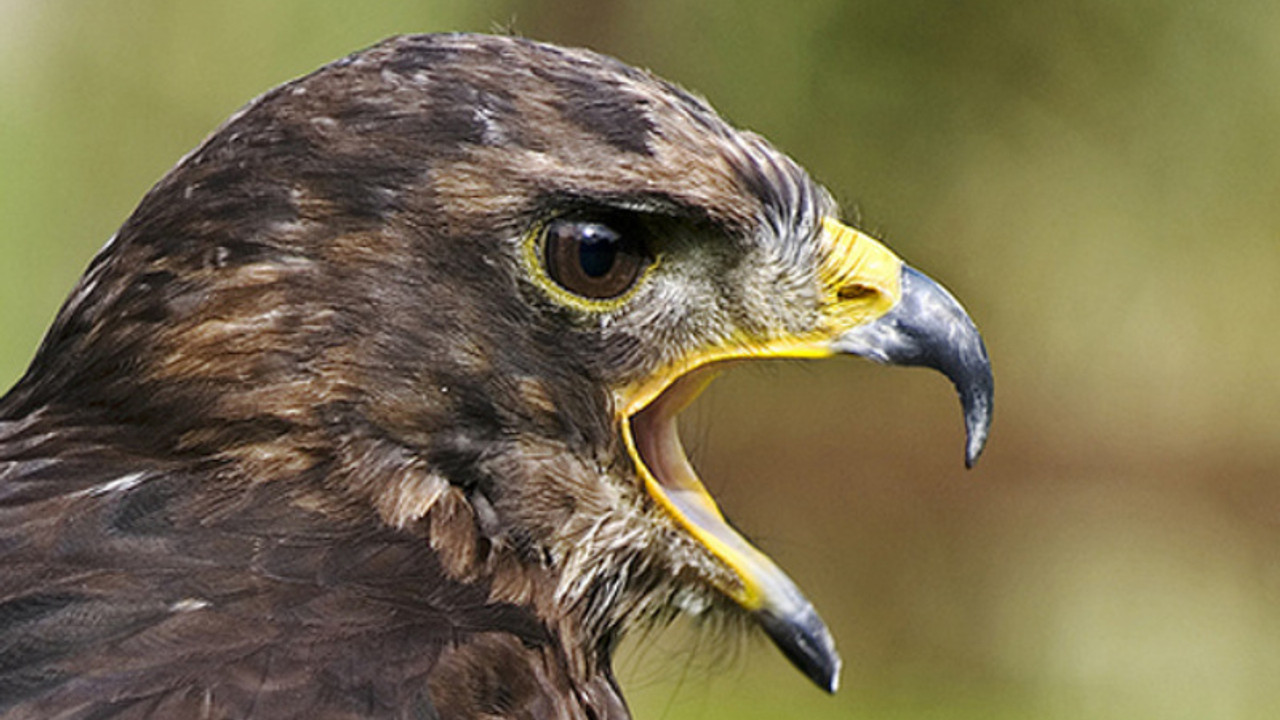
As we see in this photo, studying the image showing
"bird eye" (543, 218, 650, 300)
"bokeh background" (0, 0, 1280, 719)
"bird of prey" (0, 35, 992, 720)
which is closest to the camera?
"bird of prey" (0, 35, 992, 720)

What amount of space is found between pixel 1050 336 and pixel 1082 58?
1101mm

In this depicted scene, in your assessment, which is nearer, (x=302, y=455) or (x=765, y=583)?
(x=302, y=455)

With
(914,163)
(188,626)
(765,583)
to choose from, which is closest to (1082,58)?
(914,163)

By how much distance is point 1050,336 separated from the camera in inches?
341

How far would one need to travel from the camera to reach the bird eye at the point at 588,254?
2547mm

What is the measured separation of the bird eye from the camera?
2.55 m

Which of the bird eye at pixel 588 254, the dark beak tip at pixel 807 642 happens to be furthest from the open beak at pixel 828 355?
the bird eye at pixel 588 254

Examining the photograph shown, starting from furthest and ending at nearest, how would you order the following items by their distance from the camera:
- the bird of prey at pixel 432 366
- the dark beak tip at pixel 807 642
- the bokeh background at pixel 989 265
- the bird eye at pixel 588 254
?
1. the bokeh background at pixel 989 265
2. the dark beak tip at pixel 807 642
3. the bird eye at pixel 588 254
4. the bird of prey at pixel 432 366

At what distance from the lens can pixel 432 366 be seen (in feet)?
8.23

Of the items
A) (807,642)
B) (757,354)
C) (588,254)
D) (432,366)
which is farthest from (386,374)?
(807,642)

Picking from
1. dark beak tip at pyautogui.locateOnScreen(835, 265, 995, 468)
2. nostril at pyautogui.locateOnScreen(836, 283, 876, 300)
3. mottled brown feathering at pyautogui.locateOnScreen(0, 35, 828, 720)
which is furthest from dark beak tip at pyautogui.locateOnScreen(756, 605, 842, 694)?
nostril at pyautogui.locateOnScreen(836, 283, 876, 300)

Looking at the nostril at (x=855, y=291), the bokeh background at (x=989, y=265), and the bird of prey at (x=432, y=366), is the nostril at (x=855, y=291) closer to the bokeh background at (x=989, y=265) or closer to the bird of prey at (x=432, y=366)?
the bird of prey at (x=432, y=366)

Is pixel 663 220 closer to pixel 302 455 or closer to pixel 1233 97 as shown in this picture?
pixel 302 455

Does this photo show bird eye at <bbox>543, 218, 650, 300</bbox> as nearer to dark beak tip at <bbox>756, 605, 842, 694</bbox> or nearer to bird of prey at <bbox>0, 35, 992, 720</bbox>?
bird of prey at <bbox>0, 35, 992, 720</bbox>
